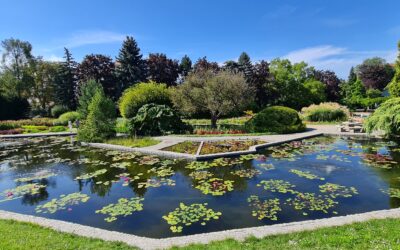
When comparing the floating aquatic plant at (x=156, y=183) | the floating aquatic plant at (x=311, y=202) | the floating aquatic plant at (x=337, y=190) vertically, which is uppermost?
the floating aquatic plant at (x=156, y=183)

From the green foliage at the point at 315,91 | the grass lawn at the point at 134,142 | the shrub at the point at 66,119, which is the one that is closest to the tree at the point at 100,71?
the shrub at the point at 66,119

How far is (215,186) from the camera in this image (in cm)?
821

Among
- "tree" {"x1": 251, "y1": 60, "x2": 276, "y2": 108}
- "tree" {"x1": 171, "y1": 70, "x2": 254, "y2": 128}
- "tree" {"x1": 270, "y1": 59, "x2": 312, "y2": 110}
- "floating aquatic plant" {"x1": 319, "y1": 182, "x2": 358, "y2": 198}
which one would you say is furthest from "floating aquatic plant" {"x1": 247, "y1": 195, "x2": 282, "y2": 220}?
"tree" {"x1": 270, "y1": 59, "x2": 312, "y2": 110}

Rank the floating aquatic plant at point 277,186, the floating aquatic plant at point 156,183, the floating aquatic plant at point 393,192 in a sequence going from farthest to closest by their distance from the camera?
the floating aquatic plant at point 156,183 < the floating aquatic plant at point 277,186 < the floating aquatic plant at point 393,192

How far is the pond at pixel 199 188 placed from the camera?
6.15 m

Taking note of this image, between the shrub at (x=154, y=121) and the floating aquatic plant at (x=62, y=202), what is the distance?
11070 millimetres

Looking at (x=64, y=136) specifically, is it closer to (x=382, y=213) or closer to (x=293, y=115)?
(x=293, y=115)

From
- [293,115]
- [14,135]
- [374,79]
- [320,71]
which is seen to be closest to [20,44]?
[14,135]

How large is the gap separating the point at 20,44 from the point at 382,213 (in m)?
44.4

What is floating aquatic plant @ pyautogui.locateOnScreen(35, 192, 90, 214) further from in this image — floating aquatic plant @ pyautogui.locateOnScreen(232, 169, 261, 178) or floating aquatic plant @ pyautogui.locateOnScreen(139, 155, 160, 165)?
floating aquatic plant @ pyautogui.locateOnScreen(232, 169, 261, 178)

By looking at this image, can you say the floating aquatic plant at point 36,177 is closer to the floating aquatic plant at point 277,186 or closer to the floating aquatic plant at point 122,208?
the floating aquatic plant at point 122,208

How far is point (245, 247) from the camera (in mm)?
4371

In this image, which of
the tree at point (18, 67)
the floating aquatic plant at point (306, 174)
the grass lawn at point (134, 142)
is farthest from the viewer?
the tree at point (18, 67)

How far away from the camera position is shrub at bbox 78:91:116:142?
16922 mm
